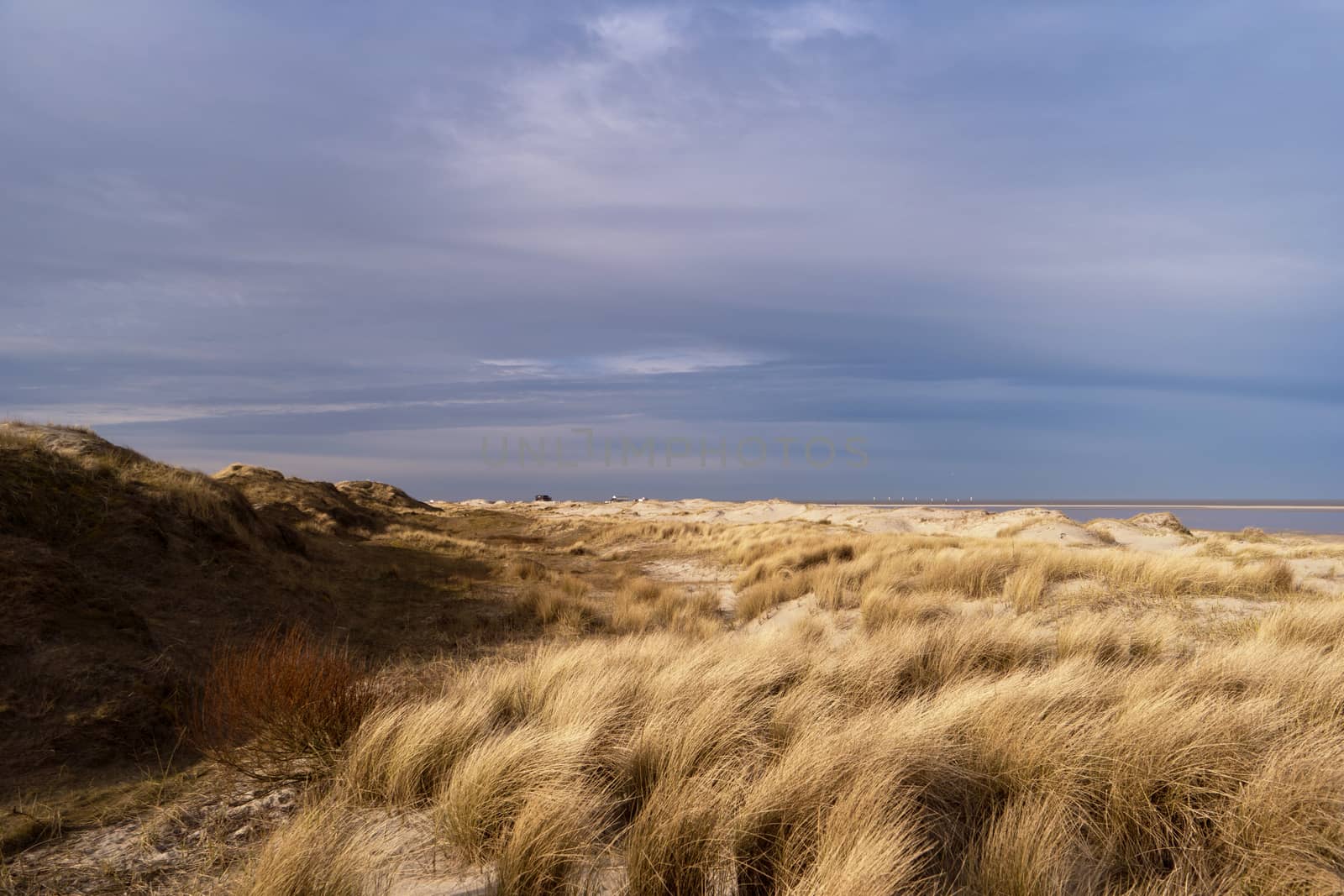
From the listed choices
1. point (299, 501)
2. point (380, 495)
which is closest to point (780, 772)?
point (299, 501)

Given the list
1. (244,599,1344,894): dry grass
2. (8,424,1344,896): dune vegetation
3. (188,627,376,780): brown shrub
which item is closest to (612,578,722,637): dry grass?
(8,424,1344,896): dune vegetation

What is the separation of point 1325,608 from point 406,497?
48586mm

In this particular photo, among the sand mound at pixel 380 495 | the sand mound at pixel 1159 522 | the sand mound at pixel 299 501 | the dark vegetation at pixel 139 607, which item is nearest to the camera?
the dark vegetation at pixel 139 607

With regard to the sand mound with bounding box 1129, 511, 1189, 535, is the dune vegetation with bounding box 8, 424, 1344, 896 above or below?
above

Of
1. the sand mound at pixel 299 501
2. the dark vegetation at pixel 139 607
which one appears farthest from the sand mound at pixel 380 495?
the dark vegetation at pixel 139 607

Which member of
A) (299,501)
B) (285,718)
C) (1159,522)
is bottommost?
(1159,522)

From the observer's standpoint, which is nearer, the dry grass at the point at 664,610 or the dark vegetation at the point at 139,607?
the dark vegetation at the point at 139,607

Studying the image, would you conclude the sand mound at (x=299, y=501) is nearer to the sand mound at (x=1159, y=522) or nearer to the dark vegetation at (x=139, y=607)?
the dark vegetation at (x=139, y=607)

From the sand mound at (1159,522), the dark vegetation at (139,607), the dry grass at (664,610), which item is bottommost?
the sand mound at (1159,522)

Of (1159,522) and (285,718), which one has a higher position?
(285,718)

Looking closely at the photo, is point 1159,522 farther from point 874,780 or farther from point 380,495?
point 380,495

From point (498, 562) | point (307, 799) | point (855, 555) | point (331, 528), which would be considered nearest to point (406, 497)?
point (331, 528)

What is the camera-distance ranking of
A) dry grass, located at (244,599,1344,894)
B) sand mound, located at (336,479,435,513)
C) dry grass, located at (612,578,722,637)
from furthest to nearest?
sand mound, located at (336,479,435,513) < dry grass, located at (612,578,722,637) < dry grass, located at (244,599,1344,894)

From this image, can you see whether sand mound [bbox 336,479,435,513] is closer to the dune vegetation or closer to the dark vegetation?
the dark vegetation
